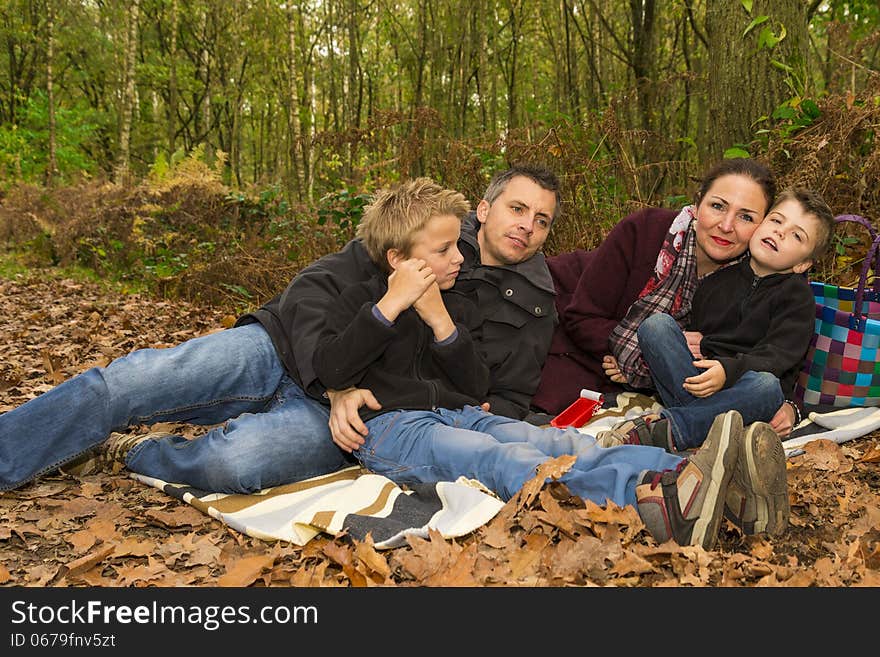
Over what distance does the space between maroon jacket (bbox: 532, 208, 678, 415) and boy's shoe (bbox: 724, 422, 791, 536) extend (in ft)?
4.48

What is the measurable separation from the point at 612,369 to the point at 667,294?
47cm

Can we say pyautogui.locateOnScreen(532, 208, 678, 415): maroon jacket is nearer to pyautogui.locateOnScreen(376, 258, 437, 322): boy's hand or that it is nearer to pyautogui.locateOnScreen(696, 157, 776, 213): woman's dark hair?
pyautogui.locateOnScreen(696, 157, 776, 213): woman's dark hair

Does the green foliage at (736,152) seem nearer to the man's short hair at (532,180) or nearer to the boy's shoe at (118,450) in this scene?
the man's short hair at (532,180)

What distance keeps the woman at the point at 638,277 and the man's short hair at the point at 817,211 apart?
0.40 ft

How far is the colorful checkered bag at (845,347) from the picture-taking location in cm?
345

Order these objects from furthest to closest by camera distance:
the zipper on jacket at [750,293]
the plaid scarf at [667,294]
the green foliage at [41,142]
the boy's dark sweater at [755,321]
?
1. the green foliage at [41,142]
2. the plaid scarf at [667,294]
3. the zipper on jacket at [750,293]
4. the boy's dark sweater at [755,321]

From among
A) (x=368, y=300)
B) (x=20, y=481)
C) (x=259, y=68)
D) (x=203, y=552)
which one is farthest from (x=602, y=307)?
(x=259, y=68)

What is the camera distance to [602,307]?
383 cm

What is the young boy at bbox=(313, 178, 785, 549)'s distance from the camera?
2354mm

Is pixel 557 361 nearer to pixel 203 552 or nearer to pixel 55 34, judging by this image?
pixel 203 552

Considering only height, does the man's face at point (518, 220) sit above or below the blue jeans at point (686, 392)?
above

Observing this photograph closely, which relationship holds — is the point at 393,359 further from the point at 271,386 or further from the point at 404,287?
the point at 271,386

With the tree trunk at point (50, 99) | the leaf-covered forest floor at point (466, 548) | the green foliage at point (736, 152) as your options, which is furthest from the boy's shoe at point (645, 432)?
the tree trunk at point (50, 99)
